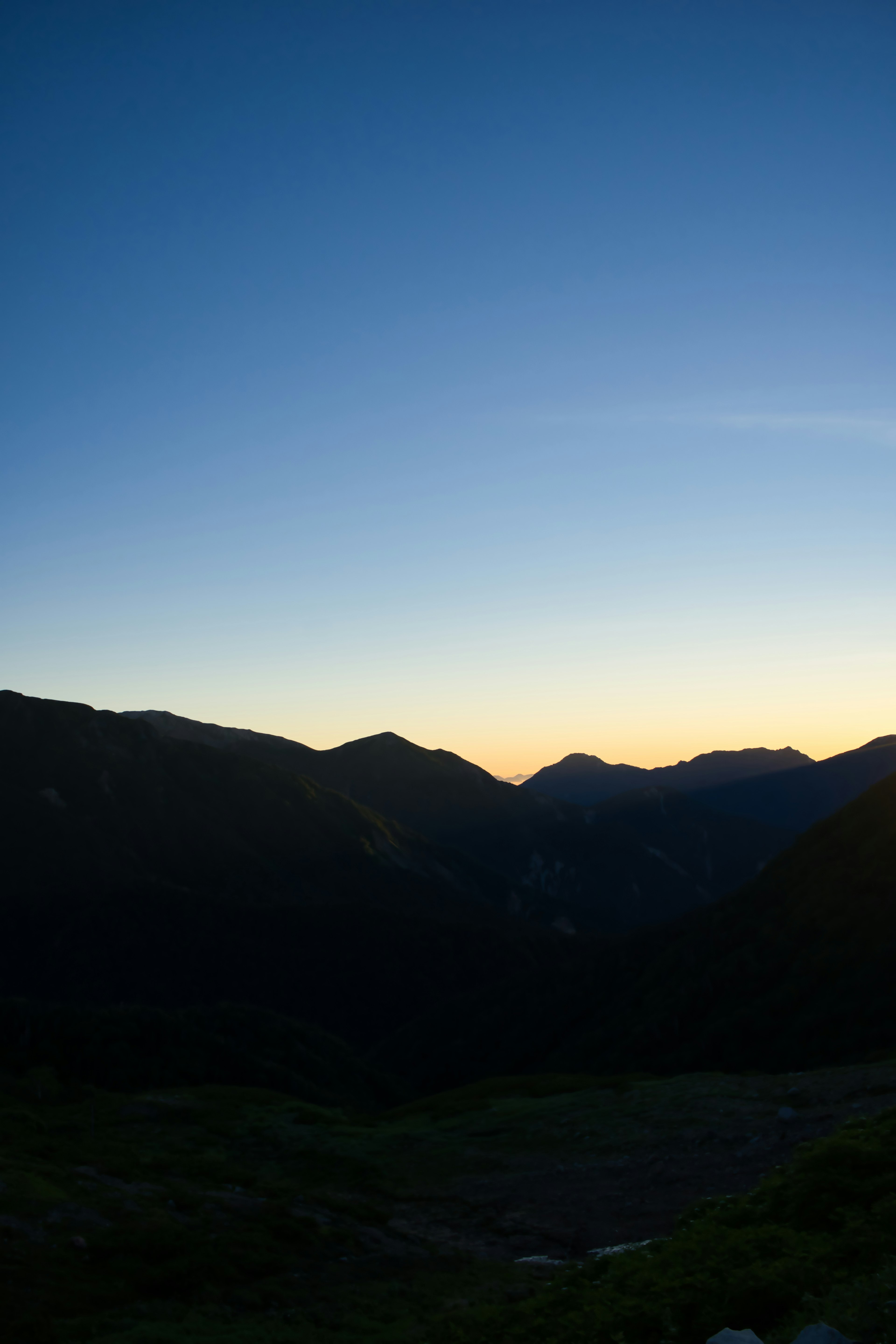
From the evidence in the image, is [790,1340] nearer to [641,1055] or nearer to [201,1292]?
[201,1292]

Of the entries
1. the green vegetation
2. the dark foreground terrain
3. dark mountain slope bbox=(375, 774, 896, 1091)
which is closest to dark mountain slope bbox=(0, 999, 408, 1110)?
dark mountain slope bbox=(375, 774, 896, 1091)

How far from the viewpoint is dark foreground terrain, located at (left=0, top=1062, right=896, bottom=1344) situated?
13836 millimetres

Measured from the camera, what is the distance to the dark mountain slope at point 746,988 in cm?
6975

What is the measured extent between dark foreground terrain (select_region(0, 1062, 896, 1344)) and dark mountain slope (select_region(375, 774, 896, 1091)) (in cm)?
2680

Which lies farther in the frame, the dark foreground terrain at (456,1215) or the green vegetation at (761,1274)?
the dark foreground terrain at (456,1215)

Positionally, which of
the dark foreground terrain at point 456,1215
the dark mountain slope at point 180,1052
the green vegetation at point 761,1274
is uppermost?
the green vegetation at point 761,1274

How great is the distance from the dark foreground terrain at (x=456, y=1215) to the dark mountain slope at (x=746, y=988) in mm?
26799

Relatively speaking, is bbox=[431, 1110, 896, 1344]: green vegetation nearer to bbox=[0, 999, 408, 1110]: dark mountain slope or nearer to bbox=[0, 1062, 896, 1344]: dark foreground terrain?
bbox=[0, 1062, 896, 1344]: dark foreground terrain

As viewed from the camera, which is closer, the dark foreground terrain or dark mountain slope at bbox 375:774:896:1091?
the dark foreground terrain

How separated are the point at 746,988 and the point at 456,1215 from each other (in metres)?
57.6

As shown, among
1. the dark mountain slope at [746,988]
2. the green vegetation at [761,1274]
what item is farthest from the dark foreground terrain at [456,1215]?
the dark mountain slope at [746,988]

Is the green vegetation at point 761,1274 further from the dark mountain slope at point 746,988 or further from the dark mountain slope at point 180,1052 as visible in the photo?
the dark mountain slope at point 180,1052

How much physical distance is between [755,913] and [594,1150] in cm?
6405

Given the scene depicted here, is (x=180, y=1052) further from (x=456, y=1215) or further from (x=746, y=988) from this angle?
(x=456, y=1215)
